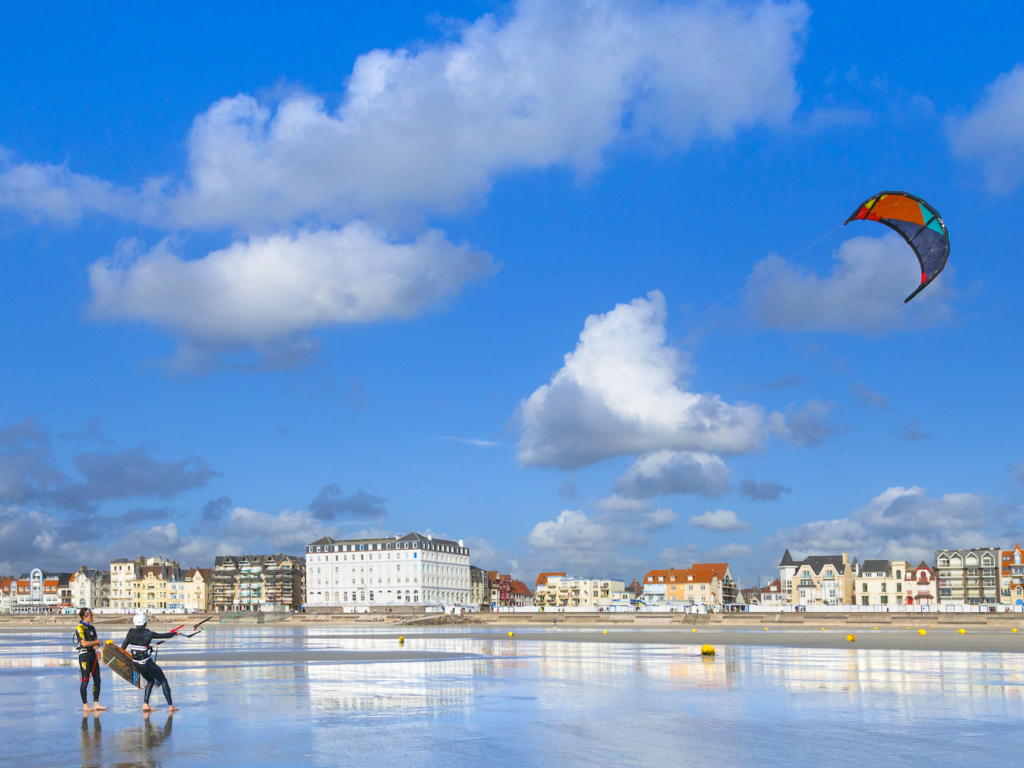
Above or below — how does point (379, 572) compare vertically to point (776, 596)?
above

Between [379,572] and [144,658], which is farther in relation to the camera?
[379,572]

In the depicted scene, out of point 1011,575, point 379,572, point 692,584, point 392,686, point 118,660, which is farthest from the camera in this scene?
point 379,572

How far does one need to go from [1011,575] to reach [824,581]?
2615cm

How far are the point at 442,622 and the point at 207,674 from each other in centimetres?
8814

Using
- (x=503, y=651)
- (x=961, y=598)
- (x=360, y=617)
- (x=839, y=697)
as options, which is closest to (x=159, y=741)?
(x=839, y=697)

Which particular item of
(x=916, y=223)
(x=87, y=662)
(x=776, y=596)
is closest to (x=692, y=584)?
(x=776, y=596)

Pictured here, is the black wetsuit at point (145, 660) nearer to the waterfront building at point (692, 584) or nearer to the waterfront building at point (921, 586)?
the waterfront building at point (921, 586)

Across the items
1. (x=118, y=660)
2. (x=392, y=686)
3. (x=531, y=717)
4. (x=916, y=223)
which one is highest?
(x=916, y=223)

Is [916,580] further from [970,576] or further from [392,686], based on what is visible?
[392,686]

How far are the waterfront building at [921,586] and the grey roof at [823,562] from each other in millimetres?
10325

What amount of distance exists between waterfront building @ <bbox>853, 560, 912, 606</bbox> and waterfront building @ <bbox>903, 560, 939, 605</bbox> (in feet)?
2.34

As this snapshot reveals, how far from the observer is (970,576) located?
144 metres

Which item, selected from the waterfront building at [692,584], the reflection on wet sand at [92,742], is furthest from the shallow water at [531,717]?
the waterfront building at [692,584]

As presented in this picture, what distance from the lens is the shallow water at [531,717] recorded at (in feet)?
38.8
